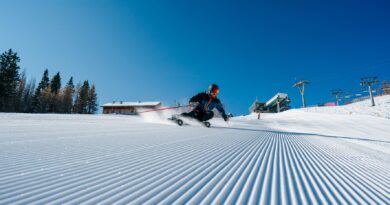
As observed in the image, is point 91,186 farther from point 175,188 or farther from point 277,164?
point 277,164

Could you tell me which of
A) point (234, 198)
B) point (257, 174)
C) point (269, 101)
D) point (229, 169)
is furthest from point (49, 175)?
point (269, 101)

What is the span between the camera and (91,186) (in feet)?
5.21

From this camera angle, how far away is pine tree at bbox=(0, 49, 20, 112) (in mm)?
35834

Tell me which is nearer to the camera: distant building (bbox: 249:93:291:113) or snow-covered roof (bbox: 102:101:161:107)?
distant building (bbox: 249:93:291:113)

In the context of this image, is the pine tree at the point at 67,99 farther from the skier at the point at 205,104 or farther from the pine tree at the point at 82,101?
the skier at the point at 205,104

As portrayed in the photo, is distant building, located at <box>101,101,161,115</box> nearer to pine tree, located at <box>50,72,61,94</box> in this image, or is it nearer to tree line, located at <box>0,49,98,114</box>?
tree line, located at <box>0,49,98,114</box>

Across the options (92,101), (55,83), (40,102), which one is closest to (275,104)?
(92,101)

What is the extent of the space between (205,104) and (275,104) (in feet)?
154

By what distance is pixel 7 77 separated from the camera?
3694 cm

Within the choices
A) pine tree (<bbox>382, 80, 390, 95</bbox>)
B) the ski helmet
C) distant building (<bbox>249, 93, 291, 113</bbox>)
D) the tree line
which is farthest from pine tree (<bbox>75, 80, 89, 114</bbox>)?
pine tree (<bbox>382, 80, 390, 95</bbox>)

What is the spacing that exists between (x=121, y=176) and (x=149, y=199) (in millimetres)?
610

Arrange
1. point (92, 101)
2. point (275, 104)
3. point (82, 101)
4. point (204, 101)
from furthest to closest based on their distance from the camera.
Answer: point (92, 101) < point (82, 101) < point (275, 104) < point (204, 101)

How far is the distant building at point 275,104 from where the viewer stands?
49906 mm

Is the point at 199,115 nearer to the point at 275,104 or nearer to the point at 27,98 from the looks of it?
the point at 275,104
